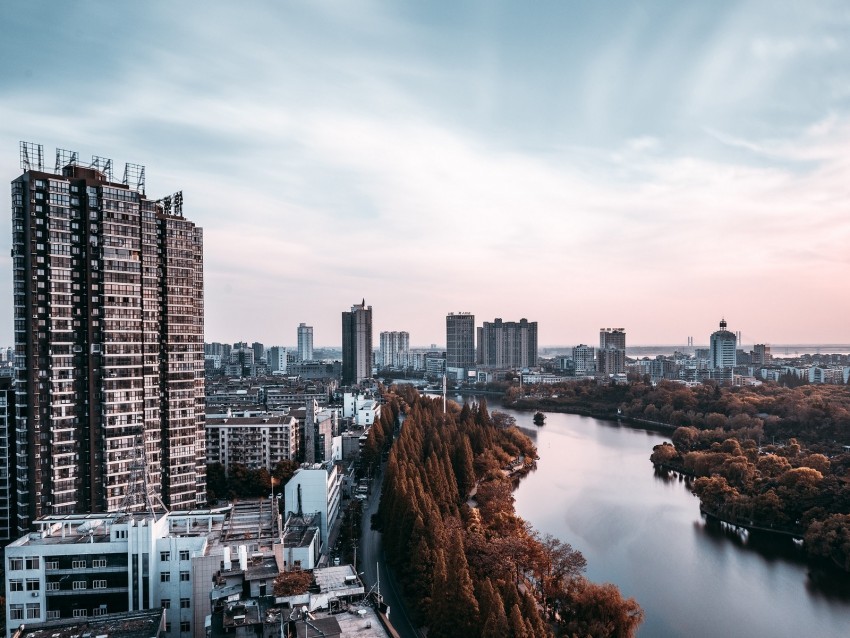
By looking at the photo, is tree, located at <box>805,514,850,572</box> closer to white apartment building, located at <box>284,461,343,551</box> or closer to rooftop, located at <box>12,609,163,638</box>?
white apartment building, located at <box>284,461,343,551</box>

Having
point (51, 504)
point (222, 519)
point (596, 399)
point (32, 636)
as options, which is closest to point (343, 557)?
point (222, 519)

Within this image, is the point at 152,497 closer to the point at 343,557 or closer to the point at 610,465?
the point at 343,557

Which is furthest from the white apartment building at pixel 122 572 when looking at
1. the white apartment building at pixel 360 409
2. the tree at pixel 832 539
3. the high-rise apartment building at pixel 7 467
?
the white apartment building at pixel 360 409

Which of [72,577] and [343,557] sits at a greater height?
[72,577]

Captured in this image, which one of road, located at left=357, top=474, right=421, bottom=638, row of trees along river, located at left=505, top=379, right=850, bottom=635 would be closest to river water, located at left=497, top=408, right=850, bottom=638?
row of trees along river, located at left=505, top=379, right=850, bottom=635

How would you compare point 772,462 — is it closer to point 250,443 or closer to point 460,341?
point 250,443

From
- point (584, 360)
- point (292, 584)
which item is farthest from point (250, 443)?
point (584, 360)
